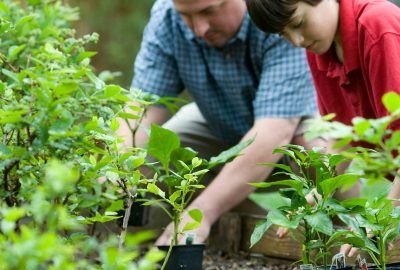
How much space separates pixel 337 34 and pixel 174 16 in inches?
42.0

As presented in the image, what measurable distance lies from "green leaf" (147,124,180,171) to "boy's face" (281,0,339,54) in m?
0.66

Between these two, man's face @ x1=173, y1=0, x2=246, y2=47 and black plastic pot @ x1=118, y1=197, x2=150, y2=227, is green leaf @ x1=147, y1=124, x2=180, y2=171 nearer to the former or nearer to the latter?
black plastic pot @ x1=118, y1=197, x2=150, y2=227

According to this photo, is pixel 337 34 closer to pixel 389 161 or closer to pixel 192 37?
pixel 192 37

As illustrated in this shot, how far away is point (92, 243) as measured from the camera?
94 centimetres

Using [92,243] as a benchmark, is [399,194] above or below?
below

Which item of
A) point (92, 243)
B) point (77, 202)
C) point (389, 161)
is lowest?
point (77, 202)

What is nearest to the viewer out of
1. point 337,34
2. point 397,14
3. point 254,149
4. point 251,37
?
point 397,14

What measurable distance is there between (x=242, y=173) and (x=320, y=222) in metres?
1.38

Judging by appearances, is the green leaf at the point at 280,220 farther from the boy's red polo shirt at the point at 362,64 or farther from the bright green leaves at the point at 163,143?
the boy's red polo shirt at the point at 362,64

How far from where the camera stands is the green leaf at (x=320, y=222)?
57.1 inches

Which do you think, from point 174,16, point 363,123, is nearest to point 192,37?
point 174,16

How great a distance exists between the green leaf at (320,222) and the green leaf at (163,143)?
379 millimetres

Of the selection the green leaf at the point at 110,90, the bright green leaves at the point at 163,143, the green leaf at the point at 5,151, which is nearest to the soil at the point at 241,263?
the bright green leaves at the point at 163,143

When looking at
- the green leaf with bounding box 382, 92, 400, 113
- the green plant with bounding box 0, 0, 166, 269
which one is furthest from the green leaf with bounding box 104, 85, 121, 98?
the green leaf with bounding box 382, 92, 400, 113
